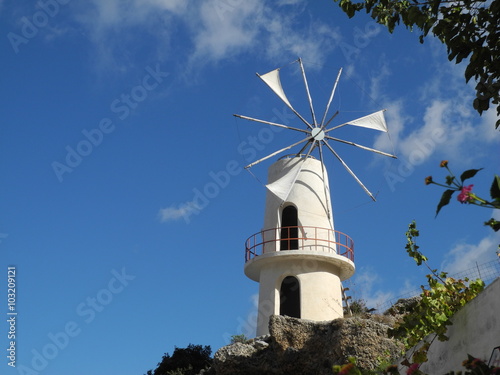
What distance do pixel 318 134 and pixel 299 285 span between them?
7.10m


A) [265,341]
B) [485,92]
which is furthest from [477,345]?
[265,341]

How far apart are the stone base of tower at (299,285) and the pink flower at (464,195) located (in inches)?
617

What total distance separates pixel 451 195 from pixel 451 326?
11.9 ft

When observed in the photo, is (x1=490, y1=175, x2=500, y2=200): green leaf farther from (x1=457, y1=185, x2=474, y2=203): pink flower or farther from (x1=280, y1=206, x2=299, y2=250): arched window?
(x1=280, y1=206, x2=299, y2=250): arched window

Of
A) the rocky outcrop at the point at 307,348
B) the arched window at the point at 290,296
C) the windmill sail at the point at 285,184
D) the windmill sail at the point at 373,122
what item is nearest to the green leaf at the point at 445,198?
the rocky outcrop at the point at 307,348

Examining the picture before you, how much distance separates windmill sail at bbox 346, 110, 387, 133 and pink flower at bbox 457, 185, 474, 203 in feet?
65.2

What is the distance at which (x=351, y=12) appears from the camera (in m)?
6.46

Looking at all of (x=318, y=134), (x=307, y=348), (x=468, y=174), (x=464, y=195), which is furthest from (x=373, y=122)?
(x=468, y=174)

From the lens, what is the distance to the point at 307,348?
16016mm

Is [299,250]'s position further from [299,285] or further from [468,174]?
[468,174]

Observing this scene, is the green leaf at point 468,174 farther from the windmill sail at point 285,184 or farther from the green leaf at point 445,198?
the windmill sail at point 285,184

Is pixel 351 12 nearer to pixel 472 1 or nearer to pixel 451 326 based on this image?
pixel 472 1

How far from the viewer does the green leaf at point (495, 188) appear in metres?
3.64

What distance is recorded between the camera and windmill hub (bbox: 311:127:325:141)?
23.5 meters
